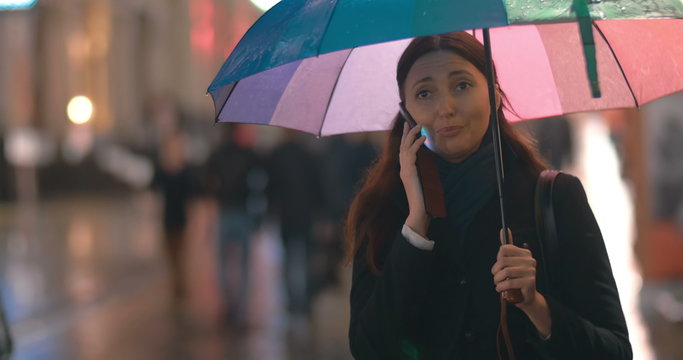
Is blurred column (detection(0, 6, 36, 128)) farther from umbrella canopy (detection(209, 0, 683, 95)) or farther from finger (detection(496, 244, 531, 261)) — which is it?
finger (detection(496, 244, 531, 261))

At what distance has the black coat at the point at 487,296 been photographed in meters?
2.46

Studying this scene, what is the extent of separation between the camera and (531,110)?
305 centimetres

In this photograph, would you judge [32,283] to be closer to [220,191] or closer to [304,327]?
[220,191]

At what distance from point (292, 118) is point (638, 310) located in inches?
237

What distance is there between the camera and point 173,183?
987 cm

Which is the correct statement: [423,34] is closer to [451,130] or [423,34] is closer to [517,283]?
[451,130]

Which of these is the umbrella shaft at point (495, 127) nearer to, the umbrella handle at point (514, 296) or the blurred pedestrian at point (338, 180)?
the umbrella handle at point (514, 296)

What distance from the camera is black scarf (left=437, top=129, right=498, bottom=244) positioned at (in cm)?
260

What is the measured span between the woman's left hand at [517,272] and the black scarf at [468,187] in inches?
8.5

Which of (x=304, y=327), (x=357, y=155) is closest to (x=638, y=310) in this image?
(x=304, y=327)

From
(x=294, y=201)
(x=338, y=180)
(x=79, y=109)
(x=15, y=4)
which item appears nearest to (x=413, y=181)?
(x=294, y=201)

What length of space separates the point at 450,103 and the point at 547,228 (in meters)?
0.39

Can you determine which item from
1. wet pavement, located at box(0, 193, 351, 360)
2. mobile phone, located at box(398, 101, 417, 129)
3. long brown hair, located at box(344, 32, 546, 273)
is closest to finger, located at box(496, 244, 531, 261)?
long brown hair, located at box(344, 32, 546, 273)

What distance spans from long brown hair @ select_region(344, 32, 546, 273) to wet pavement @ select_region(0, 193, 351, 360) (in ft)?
14.9
